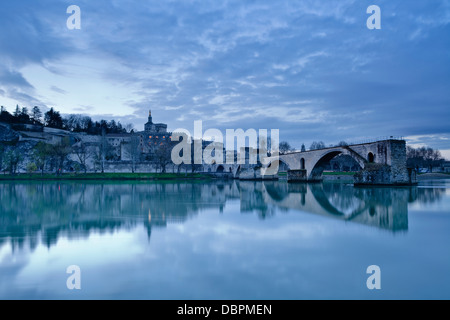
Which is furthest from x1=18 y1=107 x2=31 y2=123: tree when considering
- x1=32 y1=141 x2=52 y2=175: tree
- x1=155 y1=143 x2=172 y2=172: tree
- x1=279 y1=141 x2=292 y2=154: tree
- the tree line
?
x1=279 y1=141 x2=292 y2=154: tree

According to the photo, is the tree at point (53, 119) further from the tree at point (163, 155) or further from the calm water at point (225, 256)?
the calm water at point (225, 256)

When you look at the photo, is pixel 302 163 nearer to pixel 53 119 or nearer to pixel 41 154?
pixel 41 154

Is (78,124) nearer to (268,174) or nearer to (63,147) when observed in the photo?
(63,147)

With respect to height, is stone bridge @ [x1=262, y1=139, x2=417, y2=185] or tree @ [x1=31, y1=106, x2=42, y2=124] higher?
tree @ [x1=31, y1=106, x2=42, y2=124]

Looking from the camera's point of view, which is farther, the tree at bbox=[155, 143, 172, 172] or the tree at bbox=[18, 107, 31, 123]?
the tree at bbox=[18, 107, 31, 123]

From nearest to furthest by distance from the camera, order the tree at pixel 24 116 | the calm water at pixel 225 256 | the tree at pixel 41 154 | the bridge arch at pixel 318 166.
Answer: the calm water at pixel 225 256 < the bridge arch at pixel 318 166 < the tree at pixel 41 154 < the tree at pixel 24 116

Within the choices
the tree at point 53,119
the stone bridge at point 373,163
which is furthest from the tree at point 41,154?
the stone bridge at point 373,163

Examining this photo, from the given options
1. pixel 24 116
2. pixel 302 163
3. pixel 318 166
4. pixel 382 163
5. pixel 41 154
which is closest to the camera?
pixel 382 163

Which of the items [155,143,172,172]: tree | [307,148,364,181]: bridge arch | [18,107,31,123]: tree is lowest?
[307,148,364,181]: bridge arch

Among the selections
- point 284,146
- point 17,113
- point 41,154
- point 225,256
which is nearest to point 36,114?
point 17,113

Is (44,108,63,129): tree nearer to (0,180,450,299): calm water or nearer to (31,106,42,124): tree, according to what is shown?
(31,106,42,124): tree

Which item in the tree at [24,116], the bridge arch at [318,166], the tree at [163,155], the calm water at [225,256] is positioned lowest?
the calm water at [225,256]

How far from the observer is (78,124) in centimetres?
8981

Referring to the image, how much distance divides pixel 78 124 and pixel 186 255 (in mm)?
95723
